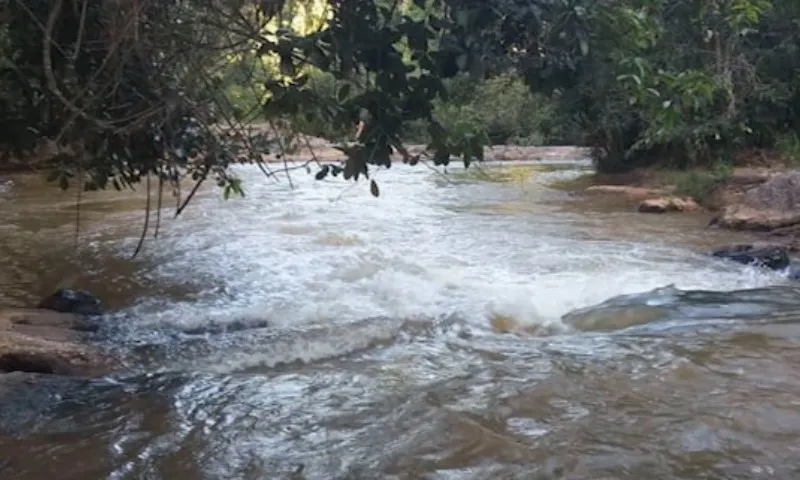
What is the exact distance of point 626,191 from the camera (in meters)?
15.8

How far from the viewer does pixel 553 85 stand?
3230 mm

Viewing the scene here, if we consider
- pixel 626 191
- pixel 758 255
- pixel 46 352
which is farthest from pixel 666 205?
pixel 46 352

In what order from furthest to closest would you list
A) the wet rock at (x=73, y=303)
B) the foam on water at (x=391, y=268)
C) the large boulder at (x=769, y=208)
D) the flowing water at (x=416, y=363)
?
the large boulder at (x=769, y=208) → the foam on water at (x=391, y=268) → the wet rock at (x=73, y=303) → the flowing water at (x=416, y=363)

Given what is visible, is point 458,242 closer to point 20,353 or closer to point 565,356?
point 565,356

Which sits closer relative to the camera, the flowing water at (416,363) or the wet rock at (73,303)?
the flowing water at (416,363)

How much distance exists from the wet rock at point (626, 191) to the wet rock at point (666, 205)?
1.61 metres

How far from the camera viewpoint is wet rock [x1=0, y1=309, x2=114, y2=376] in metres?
4.87

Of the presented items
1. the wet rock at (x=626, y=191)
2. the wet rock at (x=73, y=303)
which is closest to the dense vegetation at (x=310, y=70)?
the wet rock at (x=73, y=303)

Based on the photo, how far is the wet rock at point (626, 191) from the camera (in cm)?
1521

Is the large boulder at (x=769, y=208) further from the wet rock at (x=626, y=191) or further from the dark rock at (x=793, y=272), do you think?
the wet rock at (x=626, y=191)

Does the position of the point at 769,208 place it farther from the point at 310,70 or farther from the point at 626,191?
the point at 310,70

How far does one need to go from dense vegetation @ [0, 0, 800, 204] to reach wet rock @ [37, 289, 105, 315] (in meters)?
1.62

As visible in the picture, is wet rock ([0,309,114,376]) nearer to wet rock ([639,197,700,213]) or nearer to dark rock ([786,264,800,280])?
dark rock ([786,264,800,280])

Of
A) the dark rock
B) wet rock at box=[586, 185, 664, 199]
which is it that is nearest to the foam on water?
the dark rock
